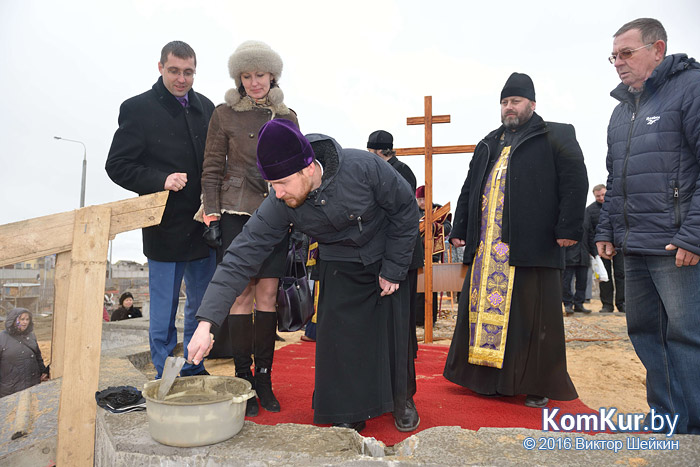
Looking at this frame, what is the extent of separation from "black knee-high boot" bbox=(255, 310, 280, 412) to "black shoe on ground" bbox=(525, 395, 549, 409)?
160 cm

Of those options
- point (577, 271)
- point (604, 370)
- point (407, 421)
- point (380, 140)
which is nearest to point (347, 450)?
point (407, 421)

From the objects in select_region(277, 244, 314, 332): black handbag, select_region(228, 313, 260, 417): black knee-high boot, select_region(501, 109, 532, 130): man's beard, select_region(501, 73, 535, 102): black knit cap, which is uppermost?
select_region(501, 73, 535, 102): black knit cap

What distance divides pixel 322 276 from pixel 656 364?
1.79 m

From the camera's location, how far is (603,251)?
2.79 m

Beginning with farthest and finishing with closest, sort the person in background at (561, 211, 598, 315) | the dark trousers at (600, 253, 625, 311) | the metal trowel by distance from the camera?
1. the person in background at (561, 211, 598, 315)
2. the dark trousers at (600, 253, 625, 311)
3. the metal trowel

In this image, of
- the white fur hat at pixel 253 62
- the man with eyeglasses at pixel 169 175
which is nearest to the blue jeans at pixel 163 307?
the man with eyeglasses at pixel 169 175

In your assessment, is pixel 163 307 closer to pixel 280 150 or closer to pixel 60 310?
pixel 60 310

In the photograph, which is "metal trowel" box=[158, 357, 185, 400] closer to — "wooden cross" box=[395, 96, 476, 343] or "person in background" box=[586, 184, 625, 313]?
"wooden cross" box=[395, 96, 476, 343]

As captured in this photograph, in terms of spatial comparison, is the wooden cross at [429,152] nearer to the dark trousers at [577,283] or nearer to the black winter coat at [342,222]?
the black winter coat at [342,222]

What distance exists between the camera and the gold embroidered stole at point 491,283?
3162 millimetres

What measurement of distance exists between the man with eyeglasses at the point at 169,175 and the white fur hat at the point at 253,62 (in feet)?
1.48

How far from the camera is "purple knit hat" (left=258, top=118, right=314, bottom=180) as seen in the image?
2.05 meters

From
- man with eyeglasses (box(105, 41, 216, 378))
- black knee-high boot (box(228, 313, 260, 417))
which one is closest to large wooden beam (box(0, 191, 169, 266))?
man with eyeglasses (box(105, 41, 216, 378))

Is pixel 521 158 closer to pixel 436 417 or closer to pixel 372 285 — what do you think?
pixel 372 285
